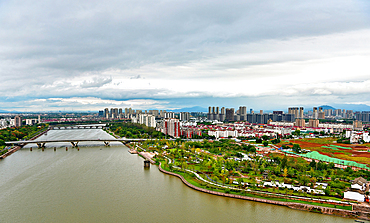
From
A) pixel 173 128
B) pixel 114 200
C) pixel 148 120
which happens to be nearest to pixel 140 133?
pixel 173 128

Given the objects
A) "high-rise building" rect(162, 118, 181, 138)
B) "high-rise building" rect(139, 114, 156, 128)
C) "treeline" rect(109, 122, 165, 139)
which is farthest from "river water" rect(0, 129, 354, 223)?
"high-rise building" rect(139, 114, 156, 128)

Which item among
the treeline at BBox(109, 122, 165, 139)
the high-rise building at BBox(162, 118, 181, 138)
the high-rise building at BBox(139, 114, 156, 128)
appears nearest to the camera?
the high-rise building at BBox(162, 118, 181, 138)

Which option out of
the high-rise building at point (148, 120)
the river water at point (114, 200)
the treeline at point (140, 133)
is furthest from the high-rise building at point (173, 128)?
the river water at point (114, 200)

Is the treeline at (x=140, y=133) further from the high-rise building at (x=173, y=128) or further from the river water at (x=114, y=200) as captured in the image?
the river water at (x=114, y=200)

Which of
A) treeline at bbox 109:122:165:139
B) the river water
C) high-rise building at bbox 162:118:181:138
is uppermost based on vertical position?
high-rise building at bbox 162:118:181:138

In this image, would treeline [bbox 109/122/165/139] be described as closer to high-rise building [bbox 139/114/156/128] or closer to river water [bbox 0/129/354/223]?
high-rise building [bbox 139/114/156/128]

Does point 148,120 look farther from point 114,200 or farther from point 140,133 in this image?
point 114,200

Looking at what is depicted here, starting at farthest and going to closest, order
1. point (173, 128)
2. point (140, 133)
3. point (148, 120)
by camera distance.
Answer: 1. point (148, 120)
2. point (140, 133)
3. point (173, 128)

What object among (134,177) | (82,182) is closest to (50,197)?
(82,182)

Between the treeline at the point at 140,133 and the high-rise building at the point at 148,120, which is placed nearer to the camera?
the treeline at the point at 140,133
